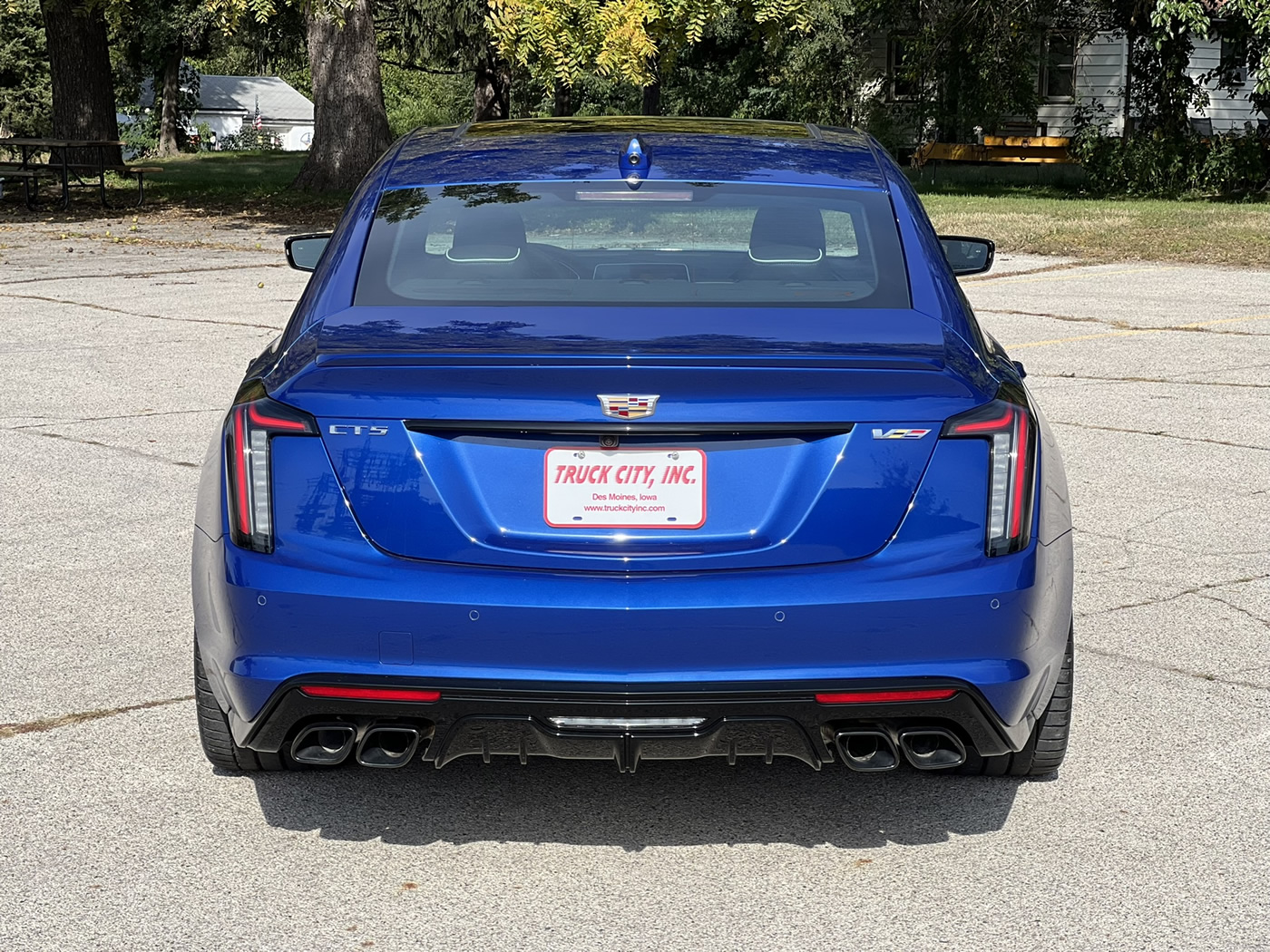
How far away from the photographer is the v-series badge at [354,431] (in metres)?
3.35

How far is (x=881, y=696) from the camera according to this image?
3383 millimetres

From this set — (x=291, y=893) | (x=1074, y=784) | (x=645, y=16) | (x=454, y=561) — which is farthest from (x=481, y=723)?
(x=645, y=16)

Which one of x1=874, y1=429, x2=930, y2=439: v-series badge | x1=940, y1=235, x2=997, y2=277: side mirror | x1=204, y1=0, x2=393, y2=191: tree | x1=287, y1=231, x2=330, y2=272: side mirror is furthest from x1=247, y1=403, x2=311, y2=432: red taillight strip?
x1=204, y1=0, x2=393, y2=191: tree

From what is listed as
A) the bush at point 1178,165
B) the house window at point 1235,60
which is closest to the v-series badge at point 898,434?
the house window at point 1235,60

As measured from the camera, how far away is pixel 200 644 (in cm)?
375

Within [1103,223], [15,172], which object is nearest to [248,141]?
[15,172]

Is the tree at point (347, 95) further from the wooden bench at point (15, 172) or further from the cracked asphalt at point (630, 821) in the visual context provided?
the cracked asphalt at point (630, 821)

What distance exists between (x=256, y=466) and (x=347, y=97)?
2433cm

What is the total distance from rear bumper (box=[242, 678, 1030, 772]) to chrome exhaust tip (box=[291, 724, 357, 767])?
23 millimetres

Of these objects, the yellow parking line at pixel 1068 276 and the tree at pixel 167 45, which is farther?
the tree at pixel 167 45

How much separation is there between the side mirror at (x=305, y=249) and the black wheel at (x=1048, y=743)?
2850 mm

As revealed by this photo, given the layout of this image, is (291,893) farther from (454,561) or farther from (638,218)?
(638,218)

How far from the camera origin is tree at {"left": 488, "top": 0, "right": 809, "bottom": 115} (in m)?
18.9

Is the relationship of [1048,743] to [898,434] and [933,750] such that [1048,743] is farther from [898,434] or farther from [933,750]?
[898,434]
